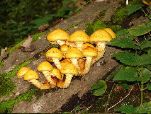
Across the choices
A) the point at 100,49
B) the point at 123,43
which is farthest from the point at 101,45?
the point at 123,43

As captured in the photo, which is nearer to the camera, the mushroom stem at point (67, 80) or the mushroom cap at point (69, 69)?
the mushroom cap at point (69, 69)

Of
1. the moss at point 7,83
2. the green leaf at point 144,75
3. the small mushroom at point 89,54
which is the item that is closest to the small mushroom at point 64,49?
the small mushroom at point 89,54

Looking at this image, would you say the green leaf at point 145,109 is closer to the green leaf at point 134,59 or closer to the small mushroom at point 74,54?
the green leaf at point 134,59

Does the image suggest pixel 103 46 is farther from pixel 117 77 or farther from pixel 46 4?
pixel 46 4

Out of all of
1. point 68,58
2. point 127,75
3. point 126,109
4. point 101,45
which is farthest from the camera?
point 101,45

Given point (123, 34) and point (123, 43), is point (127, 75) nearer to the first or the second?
point (123, 43)

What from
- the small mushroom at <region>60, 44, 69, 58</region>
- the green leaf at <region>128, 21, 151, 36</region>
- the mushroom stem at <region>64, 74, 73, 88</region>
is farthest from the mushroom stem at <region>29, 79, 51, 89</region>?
the green leaf at <region>128, 21, 151, 36</region>
